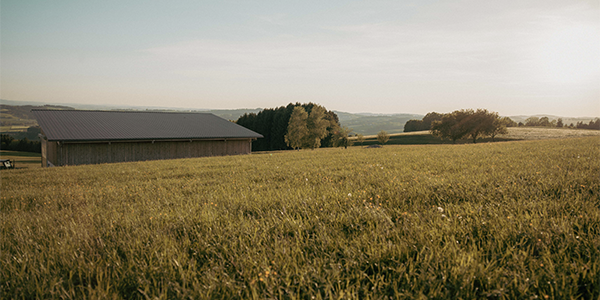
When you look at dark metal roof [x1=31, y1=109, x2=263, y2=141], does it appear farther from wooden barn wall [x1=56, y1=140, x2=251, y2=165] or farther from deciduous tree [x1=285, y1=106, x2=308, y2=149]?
deciduous tree [x1=285, y1=106, x2=308, y2=149]

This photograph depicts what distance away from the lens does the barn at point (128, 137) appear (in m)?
27.4

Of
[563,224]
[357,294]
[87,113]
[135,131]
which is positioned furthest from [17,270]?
[87,113]

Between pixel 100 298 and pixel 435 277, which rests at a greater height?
pixel 435 277

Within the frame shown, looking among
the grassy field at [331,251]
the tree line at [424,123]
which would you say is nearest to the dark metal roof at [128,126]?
the grassy field at [331,251]

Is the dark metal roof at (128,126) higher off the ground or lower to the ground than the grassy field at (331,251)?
higher

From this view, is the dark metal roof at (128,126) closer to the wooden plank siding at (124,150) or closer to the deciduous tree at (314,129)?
the wooden plank siding at (124,150)

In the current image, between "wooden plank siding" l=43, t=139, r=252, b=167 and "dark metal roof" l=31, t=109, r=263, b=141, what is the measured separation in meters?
0.92

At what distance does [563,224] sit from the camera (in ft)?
7.96

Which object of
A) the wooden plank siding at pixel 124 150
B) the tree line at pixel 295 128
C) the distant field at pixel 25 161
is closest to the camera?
the wooden plank siding at pixel 124 150

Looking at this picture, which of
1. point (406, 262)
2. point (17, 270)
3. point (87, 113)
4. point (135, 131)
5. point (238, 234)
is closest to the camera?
point (406, 262)

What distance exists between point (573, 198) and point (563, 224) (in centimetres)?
139

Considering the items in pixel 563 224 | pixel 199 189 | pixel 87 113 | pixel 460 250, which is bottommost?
pixel 199 189

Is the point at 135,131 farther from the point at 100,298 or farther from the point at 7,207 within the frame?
the point at 100,298

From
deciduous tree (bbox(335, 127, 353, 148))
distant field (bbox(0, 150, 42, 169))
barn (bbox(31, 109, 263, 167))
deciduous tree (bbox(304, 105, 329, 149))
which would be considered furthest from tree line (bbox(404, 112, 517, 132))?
distant field (bbox(0, 150, 42, 169))
